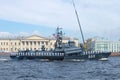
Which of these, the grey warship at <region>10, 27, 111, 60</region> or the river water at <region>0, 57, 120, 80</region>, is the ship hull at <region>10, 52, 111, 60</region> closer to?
the grey warship at <region>10, 27, 111, 60</region>

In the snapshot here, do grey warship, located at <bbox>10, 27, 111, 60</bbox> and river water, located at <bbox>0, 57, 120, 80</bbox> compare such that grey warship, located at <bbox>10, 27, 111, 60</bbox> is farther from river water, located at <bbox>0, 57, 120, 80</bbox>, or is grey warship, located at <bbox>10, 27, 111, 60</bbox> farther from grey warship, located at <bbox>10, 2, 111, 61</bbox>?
river water, located at <bbox>0, 57, 120, 80</bbox>

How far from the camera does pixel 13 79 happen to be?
49.3 metres

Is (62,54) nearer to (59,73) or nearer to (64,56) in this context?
(64,56)

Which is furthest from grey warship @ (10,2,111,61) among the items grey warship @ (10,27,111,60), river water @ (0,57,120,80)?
river water @ (0,57,120,80)

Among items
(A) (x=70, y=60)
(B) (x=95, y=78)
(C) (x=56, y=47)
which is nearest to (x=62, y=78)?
(B) (x=95, y=78)

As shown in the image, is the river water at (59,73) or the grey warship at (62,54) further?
the grey warship at (62,54)

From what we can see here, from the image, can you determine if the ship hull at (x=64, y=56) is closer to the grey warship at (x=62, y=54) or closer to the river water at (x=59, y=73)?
the grey warship at (x=62, y=54)

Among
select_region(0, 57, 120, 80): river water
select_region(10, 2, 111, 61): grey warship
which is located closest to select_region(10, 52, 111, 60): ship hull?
select_region(10, 2, 111, 61): grey warship

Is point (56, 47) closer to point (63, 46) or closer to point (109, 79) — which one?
point (63, 46)

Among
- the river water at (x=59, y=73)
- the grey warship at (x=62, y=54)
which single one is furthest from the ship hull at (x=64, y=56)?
the river water at (x=59, y=73)

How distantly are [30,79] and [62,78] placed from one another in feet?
13.3

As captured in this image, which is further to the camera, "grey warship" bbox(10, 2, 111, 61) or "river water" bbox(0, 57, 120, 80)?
"grey warship" bbox(10, 2, 111, 61)

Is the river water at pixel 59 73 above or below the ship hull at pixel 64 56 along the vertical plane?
below

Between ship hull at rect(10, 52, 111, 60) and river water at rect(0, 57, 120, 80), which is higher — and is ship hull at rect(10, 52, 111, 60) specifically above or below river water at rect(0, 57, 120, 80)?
above
